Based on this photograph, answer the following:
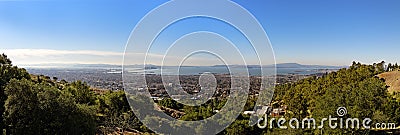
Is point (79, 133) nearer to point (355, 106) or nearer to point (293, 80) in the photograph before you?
point (355, 106)

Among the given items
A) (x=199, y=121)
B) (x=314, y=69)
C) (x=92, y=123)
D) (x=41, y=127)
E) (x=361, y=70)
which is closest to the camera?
(x=41, y=127)

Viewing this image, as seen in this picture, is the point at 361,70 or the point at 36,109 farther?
the point at 361,70

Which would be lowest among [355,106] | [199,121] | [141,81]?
[199,121]

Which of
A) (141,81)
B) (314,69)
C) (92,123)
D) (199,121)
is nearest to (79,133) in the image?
(92,123)

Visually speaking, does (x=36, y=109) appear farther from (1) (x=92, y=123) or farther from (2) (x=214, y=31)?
(2) (x=214, y=31)

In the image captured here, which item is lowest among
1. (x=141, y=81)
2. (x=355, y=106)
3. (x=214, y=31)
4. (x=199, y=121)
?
(x=199, y=121)

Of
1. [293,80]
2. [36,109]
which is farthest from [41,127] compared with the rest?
[293,80]

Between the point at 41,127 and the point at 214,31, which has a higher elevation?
the point at 214,31

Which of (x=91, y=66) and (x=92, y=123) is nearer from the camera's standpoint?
(x=92, y=123)

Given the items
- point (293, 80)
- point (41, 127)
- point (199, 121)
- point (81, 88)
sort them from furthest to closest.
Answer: point (293, 80), point (81, 88), point (199, 121), point (41, 127)
